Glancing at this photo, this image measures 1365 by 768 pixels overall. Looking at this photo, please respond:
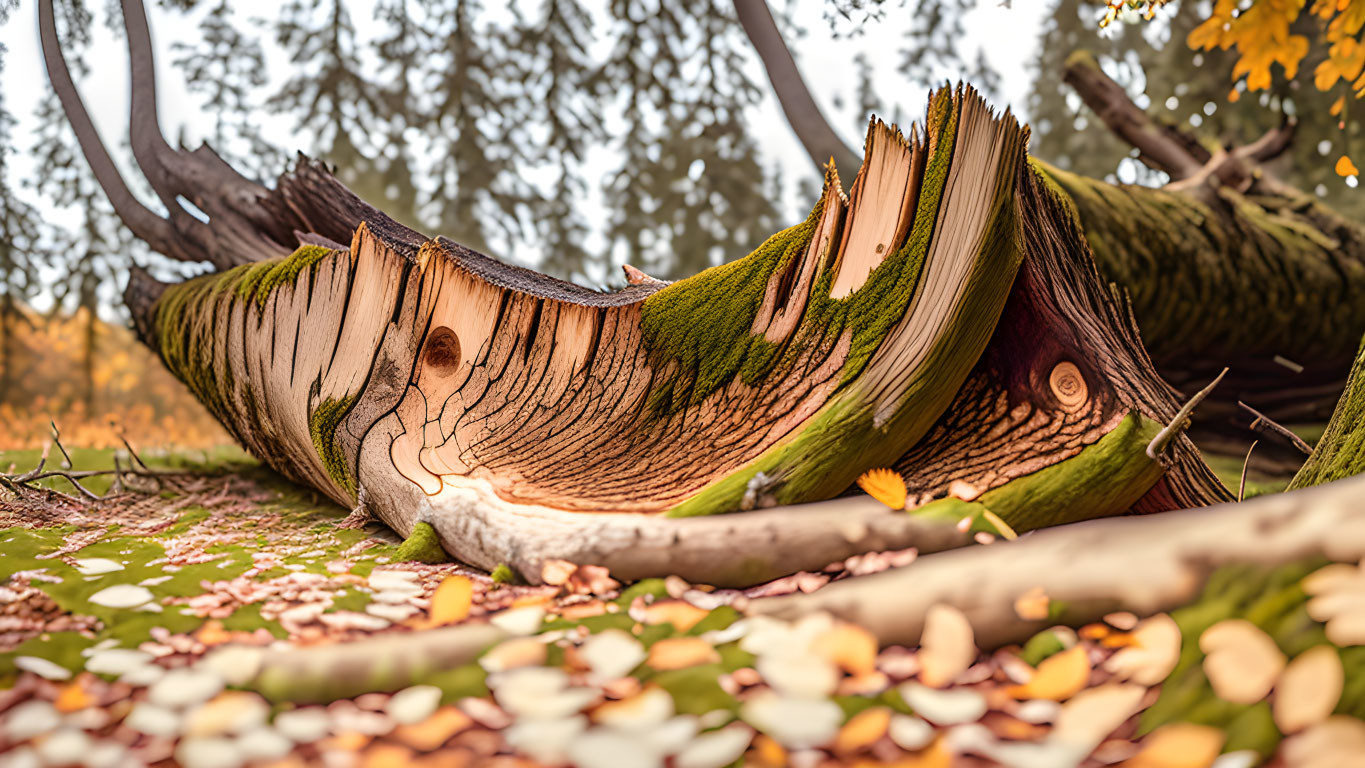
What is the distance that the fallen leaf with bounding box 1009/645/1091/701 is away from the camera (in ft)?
4.53

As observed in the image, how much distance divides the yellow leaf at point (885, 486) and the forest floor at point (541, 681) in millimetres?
217

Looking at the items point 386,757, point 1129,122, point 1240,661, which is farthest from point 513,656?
point 1129,122

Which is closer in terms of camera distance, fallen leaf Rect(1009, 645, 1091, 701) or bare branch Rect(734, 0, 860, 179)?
fallen leaf Rect(1009, 645, 1091, 701)

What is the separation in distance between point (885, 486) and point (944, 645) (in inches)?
25.8

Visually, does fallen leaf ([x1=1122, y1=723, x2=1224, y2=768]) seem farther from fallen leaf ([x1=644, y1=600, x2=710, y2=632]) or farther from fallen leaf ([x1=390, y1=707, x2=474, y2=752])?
fallen leaf ([x1=390, y1=707, x2=474, y2=752])

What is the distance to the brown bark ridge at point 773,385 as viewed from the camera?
6.91ft

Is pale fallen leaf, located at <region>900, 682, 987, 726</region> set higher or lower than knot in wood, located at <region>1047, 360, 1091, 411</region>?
lower

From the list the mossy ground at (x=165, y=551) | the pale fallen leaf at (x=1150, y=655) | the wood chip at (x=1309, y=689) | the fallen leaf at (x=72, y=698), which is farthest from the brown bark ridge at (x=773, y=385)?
the fallen leaf at (x=72, y=698)

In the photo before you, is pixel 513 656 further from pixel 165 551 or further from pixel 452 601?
pixel 165 551

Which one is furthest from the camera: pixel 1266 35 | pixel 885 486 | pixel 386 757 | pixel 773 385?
pixel 773 385

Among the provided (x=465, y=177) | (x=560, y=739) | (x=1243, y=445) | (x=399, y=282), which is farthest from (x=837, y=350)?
(x=465, y=177)

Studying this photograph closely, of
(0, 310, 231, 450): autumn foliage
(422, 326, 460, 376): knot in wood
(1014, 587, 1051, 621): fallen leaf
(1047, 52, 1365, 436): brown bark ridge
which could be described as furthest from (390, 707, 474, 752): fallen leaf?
(0, 310, 231, 450): autumn foliage

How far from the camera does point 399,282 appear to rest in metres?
2.88

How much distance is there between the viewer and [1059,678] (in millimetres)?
1415
